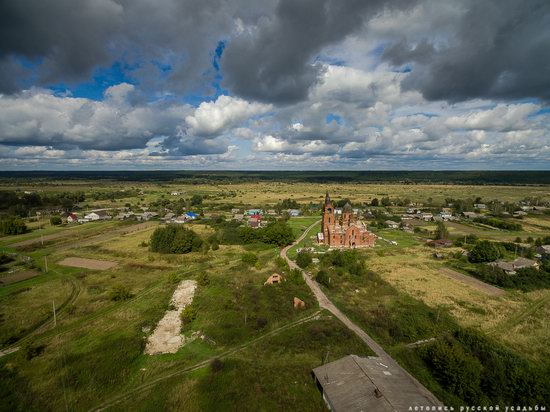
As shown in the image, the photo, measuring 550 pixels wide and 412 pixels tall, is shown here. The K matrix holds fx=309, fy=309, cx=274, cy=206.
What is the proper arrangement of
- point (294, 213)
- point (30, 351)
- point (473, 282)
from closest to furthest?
point (30, 351) < point (473, 282) < point (294, 213)

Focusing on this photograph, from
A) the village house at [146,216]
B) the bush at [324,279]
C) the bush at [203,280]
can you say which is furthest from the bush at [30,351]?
the village house at [146,216]

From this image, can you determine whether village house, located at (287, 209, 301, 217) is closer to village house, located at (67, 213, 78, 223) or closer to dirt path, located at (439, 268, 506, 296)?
dirt path, located at (439, 268, 506, 296)

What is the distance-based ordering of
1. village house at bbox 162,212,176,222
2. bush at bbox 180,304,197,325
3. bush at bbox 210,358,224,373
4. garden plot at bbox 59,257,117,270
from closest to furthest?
bush at bbox 210,358,224,373 < bush at bbox 180,304,197,325 < garden plot at bbox 59,257,117,270 < village house at bbox 162,212,176,222

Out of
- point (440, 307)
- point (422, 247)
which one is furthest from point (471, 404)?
point (422, 247)

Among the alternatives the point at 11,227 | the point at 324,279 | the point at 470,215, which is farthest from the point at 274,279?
the point at 470,215

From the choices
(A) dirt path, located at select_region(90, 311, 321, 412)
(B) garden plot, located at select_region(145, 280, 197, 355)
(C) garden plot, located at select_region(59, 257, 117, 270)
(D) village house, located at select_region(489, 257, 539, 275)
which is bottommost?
(C) garden plot, located at select_region(59, 257, 117, 270)

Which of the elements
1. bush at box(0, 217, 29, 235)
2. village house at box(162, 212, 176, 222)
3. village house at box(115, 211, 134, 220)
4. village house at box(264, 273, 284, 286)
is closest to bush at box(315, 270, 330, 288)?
village house at box(264, 273, 284, 286)

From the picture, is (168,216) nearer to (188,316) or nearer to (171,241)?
(171,241)

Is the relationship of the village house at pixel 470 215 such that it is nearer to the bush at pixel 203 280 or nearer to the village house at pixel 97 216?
the bush at pixel 203 280
